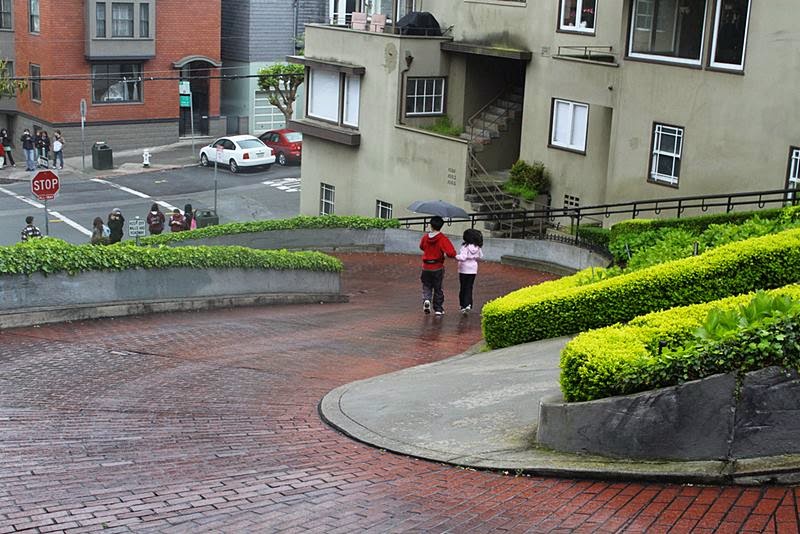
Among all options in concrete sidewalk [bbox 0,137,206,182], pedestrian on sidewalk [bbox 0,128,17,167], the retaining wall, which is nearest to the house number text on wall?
concrete sidewalk [bbox 0,137,206,182]

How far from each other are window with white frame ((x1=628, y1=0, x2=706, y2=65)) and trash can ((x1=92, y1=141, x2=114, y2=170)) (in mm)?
26814

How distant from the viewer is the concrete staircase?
32594mm

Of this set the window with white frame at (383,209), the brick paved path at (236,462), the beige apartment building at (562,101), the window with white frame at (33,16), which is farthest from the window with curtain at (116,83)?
the brick paved path at (236,462)

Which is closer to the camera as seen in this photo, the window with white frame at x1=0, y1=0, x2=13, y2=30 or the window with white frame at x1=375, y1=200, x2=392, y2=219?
the window with white frame at x1=375, y1=200, x2=392, y2=219

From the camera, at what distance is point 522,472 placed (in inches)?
347

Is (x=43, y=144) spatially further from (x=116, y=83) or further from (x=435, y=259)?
(x=435, y=259)

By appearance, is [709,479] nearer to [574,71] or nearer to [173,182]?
[574,71]

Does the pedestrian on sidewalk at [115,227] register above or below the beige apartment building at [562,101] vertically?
below

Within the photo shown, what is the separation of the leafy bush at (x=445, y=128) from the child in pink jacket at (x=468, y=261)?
1427 centimetres

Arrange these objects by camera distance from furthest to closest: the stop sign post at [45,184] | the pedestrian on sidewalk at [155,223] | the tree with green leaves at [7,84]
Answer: the tree with green leaves at [7,84] < the pedestrian on sidewalk at [155,223] < the stop sign post at [45,184]

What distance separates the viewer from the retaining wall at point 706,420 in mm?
8164

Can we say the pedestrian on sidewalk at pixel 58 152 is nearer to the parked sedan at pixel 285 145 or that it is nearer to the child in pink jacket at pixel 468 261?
the parked sedan at pixel 285 145

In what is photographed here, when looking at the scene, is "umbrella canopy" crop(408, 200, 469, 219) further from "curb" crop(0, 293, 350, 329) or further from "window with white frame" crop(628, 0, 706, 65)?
"window with white frame" crop(628, 0, 706, 65)

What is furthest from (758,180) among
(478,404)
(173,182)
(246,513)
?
(173,182)
